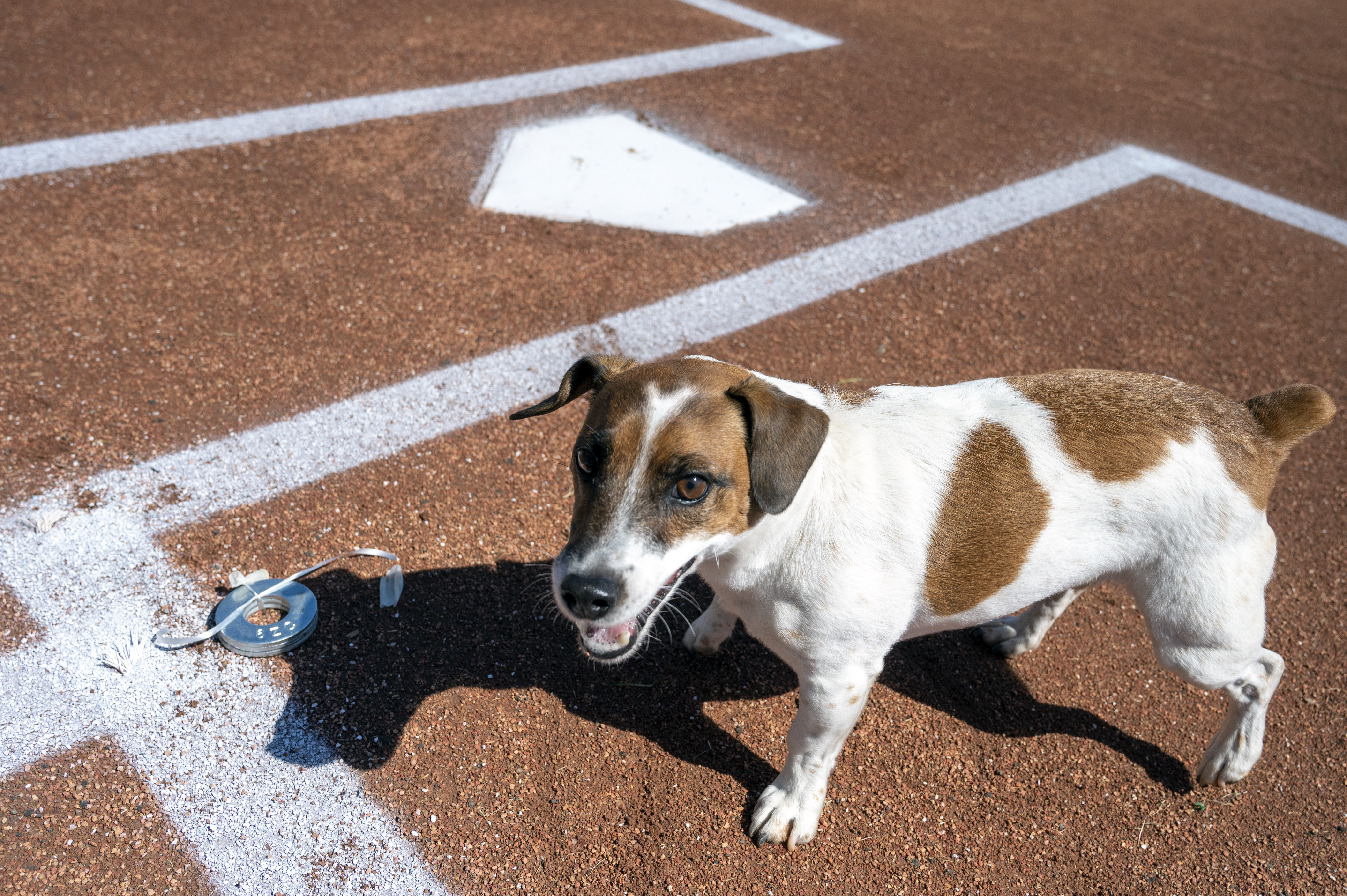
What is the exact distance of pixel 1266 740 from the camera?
4152 mm

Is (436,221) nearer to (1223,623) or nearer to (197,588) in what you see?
(197,588)

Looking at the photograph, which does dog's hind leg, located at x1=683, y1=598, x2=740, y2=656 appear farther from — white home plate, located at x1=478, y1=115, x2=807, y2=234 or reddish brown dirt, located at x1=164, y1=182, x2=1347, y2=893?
white home plate, located at x1=478, y1=115, x2=807, y2=234

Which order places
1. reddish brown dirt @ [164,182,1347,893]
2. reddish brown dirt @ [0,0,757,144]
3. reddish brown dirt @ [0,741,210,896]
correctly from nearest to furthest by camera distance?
reddish brown dirt @ [0,741,210,896], reddish brown dirt @ [164,182,1347,893], reddish brown dirt @ [0,0,757,144]

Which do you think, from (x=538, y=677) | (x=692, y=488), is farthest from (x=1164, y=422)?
(x=538, y=677)

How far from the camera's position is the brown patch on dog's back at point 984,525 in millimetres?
3297

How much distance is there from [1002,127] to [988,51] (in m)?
2.68

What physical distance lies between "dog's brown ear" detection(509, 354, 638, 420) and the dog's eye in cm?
58

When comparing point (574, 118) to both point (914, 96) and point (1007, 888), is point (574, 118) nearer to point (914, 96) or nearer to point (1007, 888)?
point (914, 96)

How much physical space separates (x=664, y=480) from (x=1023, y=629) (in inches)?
97.1

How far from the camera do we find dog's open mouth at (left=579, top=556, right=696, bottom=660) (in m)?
3.00

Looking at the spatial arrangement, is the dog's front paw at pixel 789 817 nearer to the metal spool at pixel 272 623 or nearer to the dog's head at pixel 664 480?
the dog's head at pixel 664 480

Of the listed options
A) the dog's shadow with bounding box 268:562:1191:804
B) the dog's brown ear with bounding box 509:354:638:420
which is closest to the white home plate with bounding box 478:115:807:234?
the dog's shadow with bounding box 268:562:1191:804

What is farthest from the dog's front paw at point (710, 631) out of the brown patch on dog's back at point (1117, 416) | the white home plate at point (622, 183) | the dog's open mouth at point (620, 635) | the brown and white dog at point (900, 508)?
the white home plate at point (622, 183)

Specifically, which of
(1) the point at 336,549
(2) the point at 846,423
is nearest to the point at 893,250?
(2) the point at 846,423
